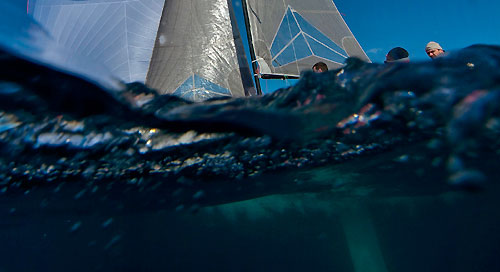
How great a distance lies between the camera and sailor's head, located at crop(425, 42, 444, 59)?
164 inches

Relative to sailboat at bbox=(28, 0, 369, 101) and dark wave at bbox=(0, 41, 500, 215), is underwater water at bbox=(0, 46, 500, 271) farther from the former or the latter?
sailboat at bbox=(28, 0, 369, 101)

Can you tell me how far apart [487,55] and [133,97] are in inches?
143

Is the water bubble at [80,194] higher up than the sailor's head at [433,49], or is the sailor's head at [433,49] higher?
the sailor's head at [433,49]

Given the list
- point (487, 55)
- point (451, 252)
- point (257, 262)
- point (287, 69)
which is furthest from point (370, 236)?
point (487, 55)

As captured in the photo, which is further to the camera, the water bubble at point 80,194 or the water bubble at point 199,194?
the water bubble at point 199,194

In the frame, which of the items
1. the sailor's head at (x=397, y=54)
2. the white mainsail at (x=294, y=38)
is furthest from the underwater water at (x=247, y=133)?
the white mainsail at (x=294, y=38)

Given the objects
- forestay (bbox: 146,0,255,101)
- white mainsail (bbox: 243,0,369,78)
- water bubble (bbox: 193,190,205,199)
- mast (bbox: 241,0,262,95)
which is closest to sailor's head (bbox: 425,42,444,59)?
white mainsail (bbox: 243,0,369,78)

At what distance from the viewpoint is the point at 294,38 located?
8453 mm

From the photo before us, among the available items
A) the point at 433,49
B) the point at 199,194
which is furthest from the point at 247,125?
the point at 199,194

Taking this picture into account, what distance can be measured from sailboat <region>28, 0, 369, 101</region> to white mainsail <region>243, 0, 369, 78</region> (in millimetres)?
31

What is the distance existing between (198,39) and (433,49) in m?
6.28

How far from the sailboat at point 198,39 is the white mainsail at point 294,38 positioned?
31 millimetres

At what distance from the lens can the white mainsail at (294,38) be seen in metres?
8.20

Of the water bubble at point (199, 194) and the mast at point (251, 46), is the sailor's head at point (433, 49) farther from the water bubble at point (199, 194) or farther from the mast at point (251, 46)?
the water bubble at point (199, 194)
